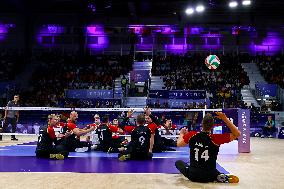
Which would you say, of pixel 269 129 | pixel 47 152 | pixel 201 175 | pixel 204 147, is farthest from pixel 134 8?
pixel 201 175

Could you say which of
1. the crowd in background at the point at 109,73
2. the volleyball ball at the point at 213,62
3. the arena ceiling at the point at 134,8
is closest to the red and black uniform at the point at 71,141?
the volleyball ball at the point at 213,62

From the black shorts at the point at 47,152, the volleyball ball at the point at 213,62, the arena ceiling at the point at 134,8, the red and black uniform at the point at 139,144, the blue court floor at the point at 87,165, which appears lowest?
the blue court floor at the point at 87,165

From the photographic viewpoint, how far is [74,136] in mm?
10289

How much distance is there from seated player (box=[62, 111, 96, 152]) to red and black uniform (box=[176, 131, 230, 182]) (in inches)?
166

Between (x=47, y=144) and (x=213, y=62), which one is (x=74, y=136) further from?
(x=213, y=62)

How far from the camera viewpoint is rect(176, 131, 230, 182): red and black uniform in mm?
5664

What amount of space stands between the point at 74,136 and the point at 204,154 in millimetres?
5450

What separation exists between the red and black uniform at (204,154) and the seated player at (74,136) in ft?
13.8

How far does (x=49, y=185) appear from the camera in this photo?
210 inches

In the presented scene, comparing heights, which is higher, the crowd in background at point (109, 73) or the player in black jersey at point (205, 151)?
the crowd in background at point (109, 73)

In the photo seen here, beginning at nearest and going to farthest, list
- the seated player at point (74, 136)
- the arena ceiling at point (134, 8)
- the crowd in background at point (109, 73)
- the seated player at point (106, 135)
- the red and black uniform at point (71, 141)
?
the seated player at point (74, 136)
the red and black uniform at point (71, 141)
the seated player at point (106, 135)
the crowd in background at point (109, 73)
the arena ceiling at point (134, 8)

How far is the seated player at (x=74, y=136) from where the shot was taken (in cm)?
955

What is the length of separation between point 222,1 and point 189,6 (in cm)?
334

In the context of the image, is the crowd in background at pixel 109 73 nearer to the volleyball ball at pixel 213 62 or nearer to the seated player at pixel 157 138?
the volleyball ball at pixel 213 62
